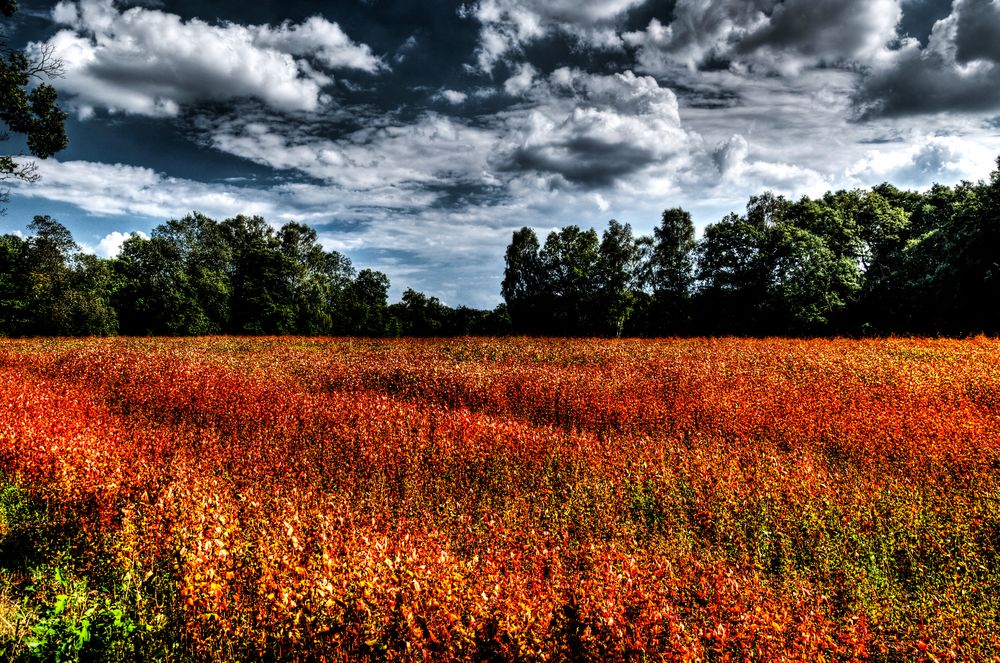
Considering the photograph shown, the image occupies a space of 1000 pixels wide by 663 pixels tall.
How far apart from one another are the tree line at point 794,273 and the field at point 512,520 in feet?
55.7

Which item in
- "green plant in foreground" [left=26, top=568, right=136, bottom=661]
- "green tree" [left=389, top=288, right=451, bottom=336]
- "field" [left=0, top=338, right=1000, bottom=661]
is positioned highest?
A: "green tree" [left=389, top=288, right=451, bottom=336]

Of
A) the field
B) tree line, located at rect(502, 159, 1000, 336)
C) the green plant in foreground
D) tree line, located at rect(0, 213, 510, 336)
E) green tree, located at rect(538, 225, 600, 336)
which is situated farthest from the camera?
tree line, located at rect(0, 213, 510, 336)

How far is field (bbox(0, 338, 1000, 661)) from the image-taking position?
3.09 meters

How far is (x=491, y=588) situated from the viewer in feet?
10.5

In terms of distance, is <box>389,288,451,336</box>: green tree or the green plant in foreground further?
<box>389,288,451,336</box>: green tree

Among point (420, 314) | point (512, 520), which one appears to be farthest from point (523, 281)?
point (512, 520)

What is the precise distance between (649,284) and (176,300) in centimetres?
3709

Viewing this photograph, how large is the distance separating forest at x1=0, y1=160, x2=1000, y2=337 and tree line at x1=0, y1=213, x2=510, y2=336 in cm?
12

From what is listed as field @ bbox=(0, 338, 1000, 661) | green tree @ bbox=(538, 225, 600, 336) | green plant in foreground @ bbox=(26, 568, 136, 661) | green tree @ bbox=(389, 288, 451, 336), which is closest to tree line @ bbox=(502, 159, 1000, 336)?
green tree @ bbox=(538, 225, 600, 336)

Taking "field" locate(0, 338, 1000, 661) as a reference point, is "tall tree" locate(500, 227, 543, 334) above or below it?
above

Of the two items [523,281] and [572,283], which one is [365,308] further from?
[572,283]

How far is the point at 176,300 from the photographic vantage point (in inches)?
1564

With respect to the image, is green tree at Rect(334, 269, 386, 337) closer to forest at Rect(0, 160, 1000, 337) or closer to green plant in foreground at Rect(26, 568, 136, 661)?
forest at Rect(0, 160, 1000, 337)

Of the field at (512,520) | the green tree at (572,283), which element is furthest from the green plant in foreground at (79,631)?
the green tree at (572,283)
